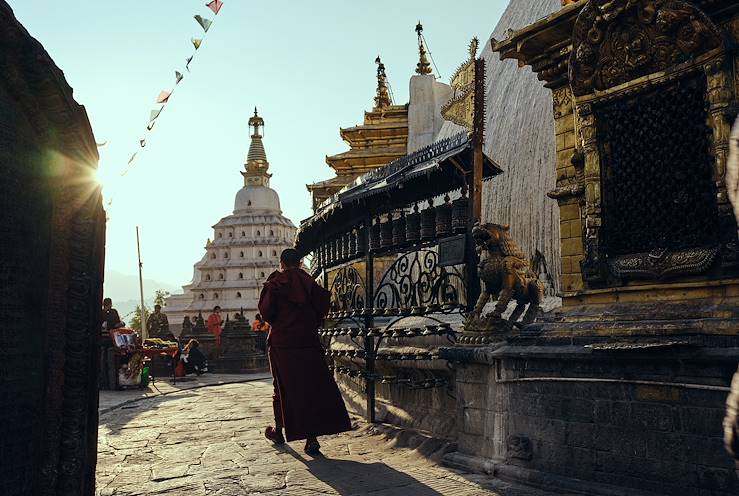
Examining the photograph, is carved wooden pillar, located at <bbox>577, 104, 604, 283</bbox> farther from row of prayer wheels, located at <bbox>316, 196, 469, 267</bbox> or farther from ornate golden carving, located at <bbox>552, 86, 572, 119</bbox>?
row of prayer wheels, located at <bbox>316, 196, 469, 267</bbox>

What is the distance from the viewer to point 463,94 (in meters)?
18.4

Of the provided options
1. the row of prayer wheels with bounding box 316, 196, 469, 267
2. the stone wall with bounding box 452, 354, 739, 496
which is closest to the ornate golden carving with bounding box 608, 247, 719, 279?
the stone wall with bounding box 452, 354, 739, 496

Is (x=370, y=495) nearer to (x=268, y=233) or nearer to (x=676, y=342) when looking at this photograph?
(x=676, y=342)

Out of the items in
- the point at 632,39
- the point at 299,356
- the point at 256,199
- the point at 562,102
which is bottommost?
the point at 299,356

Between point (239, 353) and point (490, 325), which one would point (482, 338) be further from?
point (239, 353)

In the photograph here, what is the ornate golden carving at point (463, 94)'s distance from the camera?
58.9 feet

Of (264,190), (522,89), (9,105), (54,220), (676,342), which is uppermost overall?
(264,190)

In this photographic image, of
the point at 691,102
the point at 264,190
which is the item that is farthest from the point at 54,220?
the point at 264,190

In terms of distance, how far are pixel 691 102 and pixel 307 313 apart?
3908 mm

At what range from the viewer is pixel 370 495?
463cm

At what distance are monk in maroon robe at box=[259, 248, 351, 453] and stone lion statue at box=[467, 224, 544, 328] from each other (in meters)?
1.67

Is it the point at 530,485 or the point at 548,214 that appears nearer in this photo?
the point at 530,485

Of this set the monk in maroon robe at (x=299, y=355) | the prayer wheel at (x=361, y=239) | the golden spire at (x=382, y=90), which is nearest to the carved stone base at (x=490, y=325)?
the monk in maroon robe at (x=299, y=355)

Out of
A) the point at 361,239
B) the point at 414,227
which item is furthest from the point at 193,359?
the point at 414,227
